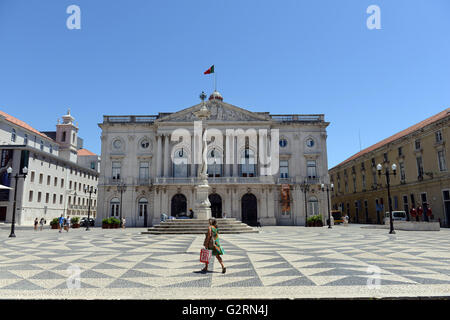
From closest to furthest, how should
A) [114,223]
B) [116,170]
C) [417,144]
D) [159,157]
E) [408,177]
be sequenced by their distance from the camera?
[114,223] < [417,144] < [408,177] < [159,157] < [116,170]

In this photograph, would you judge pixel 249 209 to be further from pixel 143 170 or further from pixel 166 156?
pixel 143 170

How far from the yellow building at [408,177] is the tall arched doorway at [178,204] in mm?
24931

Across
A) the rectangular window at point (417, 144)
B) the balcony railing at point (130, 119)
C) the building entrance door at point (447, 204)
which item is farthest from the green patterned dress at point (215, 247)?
the balcony railing at point (130, 119)

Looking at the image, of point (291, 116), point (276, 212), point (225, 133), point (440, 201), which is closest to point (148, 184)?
point (225, 133)

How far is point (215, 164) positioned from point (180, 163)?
16.2ft

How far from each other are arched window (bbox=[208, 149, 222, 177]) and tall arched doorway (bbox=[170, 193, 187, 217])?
498 cm

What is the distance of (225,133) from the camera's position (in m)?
43.0

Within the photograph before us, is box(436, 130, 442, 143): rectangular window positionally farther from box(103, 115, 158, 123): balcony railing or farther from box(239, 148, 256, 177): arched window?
box(103, 115, 158, 123): balcony railing

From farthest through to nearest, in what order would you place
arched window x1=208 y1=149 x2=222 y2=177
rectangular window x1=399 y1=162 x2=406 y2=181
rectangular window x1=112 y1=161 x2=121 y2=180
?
rectangular window x1=112 y1=161 x2=121 y2=180 → arched window x1=208 y1=149 x2=222 y2=177 → rectangular window x1=399 y1=162 x2=406 y2=181

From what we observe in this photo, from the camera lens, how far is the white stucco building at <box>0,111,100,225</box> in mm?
44312

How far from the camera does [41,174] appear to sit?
4878 centimetres

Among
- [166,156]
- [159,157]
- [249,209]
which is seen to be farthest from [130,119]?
[249,209]

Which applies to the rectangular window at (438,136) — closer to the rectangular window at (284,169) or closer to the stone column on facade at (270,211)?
the rectangular window at (284,169)

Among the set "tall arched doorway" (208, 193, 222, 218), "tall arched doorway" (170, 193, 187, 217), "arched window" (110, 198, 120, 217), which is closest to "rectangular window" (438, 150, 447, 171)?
"tall arched doorway" (208, 193, 222, 218)
